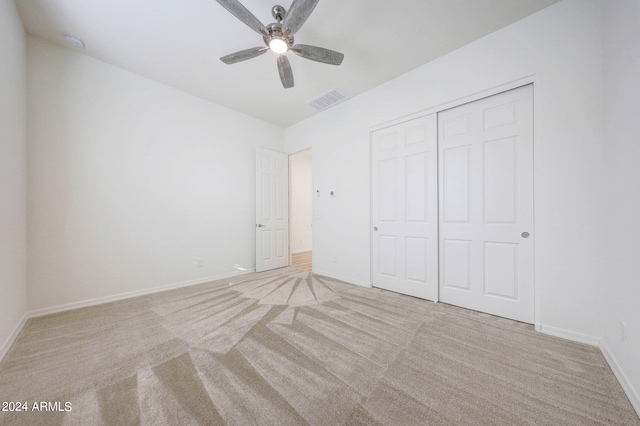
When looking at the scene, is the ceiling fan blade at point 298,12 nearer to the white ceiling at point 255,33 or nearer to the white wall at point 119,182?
the white ceiling at point 255,33

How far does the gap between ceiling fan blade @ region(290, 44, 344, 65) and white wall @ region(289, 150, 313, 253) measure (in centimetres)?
445

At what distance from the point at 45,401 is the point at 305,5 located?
316 cm

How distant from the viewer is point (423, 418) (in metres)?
1.20

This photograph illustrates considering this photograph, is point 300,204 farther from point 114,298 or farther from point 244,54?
point 244,54

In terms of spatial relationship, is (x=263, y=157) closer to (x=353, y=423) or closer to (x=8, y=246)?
(x=8, y=246)

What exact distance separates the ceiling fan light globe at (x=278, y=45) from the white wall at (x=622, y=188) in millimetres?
2459

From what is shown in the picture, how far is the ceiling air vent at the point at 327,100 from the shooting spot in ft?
11.7

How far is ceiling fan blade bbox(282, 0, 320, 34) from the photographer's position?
1730 mm

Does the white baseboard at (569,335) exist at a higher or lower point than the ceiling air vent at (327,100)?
lower

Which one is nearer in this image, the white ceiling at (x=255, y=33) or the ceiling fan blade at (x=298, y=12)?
the ceiling fan blade at (x=298, y=12)

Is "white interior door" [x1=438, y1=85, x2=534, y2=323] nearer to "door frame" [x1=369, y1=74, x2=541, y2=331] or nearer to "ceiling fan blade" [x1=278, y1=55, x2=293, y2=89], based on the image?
"door frame" [x1=369, y1=74, x2=541, y2=331]

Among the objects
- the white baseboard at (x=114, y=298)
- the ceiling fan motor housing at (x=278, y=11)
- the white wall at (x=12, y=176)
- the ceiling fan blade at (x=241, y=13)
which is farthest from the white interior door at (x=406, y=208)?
the white wall at (x=12, y=176)

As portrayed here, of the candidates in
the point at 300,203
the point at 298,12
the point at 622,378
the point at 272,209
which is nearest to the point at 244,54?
the point at 298,12

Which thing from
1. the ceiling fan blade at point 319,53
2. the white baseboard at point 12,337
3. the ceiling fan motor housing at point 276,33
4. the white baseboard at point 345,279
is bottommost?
the white baseboard at point 345,279
